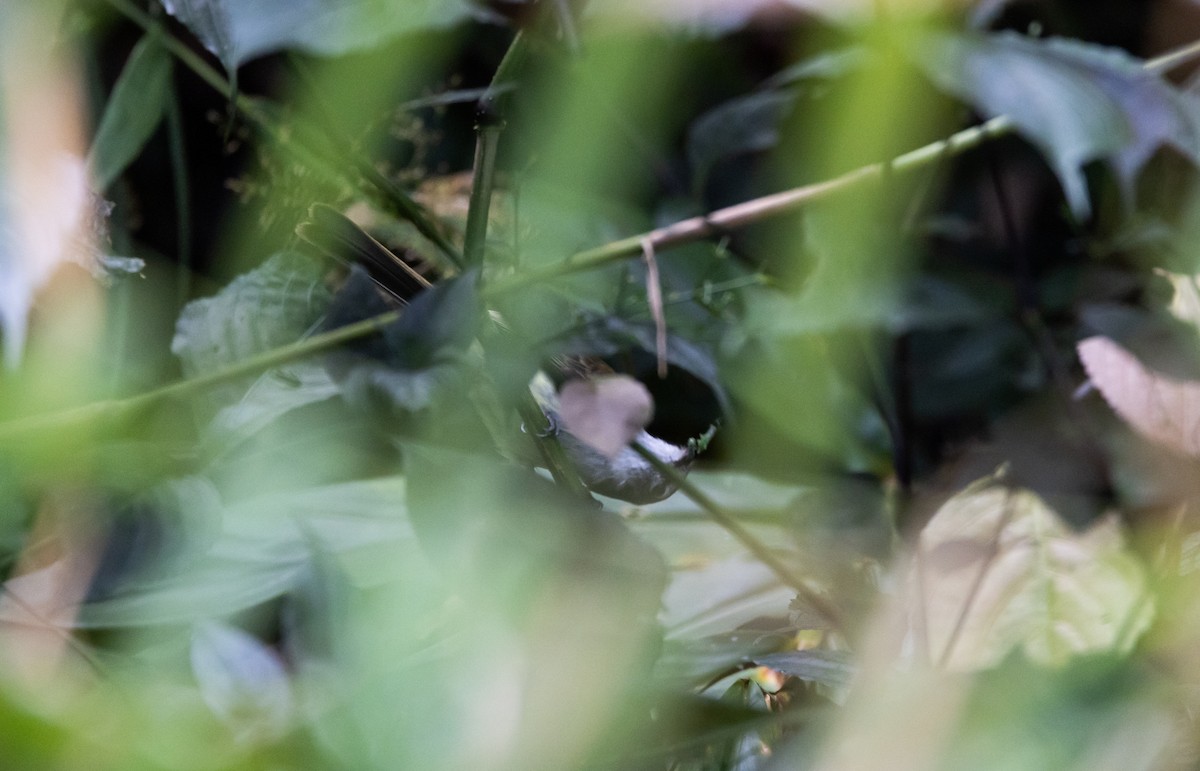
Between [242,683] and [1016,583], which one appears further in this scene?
[1016,583]

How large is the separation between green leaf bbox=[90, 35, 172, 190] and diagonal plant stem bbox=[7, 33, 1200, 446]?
23 mm

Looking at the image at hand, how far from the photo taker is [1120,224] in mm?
921

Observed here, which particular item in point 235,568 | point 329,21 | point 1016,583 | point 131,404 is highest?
point 329,21

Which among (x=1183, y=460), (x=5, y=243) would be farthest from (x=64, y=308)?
(x=1183, y=460)

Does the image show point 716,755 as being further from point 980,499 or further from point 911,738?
point 980,499

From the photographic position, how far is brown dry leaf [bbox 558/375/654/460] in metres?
0.28

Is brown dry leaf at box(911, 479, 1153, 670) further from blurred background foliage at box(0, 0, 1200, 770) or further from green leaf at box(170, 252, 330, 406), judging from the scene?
green leaf at box(170, 252, 330, 406)

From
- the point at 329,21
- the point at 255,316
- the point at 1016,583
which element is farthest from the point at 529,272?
the point at 1016,583

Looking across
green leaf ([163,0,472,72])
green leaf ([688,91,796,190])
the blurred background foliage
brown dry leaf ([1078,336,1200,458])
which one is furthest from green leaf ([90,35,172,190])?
brown dry leaf ([1078,336,1200,458])

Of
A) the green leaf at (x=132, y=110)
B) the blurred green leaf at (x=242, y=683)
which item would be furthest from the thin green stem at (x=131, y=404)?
the green leaf at (x=132, y=110)

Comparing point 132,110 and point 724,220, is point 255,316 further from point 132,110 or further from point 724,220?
point 132,110

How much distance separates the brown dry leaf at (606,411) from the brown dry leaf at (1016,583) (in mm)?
348

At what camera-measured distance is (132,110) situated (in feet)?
2.37

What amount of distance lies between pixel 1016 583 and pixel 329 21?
579 millimetres
